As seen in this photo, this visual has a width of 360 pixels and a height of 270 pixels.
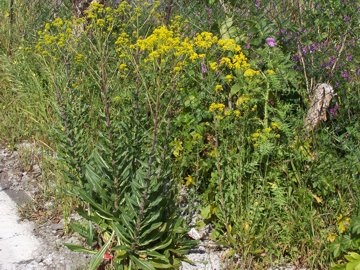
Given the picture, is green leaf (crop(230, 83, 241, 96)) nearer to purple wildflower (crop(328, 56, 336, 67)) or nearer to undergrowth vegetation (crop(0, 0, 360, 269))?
undergrowth vegetation (crop(0, 0, 360, 269))

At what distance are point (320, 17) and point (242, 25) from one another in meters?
0.92

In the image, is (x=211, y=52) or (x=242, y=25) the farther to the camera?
(x=242, y=25)

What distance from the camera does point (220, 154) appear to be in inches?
138

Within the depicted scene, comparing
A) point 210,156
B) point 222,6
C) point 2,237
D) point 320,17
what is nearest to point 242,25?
point 222,6

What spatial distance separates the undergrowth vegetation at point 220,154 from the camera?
10.1ft

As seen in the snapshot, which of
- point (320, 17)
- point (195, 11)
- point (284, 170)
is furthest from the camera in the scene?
point (195, 11)

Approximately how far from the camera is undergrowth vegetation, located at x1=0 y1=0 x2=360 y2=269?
3090 millimetres

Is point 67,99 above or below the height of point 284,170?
above

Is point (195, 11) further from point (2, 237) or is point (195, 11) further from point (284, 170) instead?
point (2, 237)

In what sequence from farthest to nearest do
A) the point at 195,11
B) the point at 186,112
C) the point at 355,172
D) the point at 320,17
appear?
the point at 195,11 < the point at 320,17 < the point at 186,112 < the point at 355,172

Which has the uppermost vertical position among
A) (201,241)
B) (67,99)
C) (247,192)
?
(67,99)

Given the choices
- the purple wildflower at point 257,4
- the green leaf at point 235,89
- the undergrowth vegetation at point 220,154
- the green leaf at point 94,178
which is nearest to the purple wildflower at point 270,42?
the undergrowth vegetation at point 220,154

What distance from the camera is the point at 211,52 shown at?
13.6 ft

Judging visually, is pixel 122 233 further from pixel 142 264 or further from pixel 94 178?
pixel 94 178
